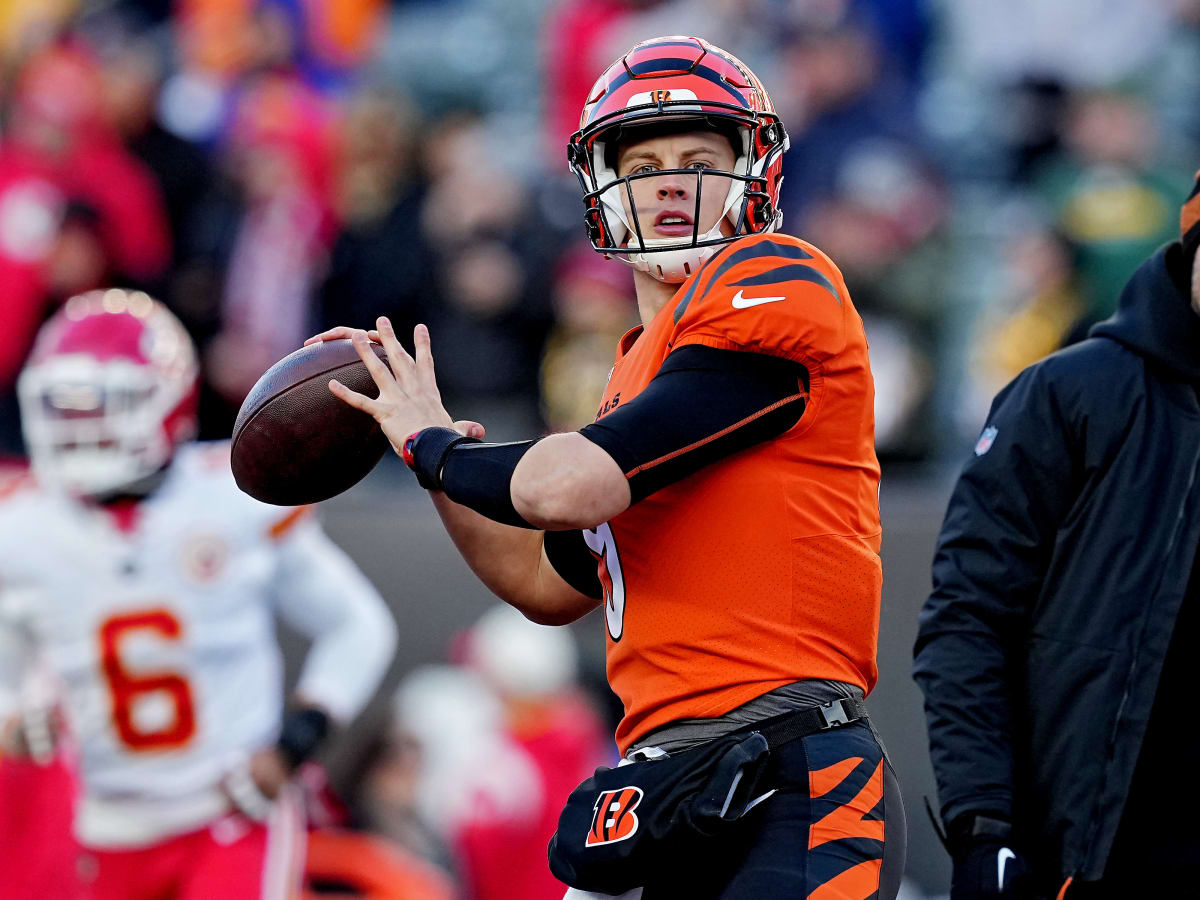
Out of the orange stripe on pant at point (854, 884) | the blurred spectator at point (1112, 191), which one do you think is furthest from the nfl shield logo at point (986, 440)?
the blurred spectator at point (1112, 191)

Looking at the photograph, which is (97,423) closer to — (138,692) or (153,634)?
(153,634)

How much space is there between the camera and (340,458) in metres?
2.82

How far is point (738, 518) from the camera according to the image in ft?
8.06

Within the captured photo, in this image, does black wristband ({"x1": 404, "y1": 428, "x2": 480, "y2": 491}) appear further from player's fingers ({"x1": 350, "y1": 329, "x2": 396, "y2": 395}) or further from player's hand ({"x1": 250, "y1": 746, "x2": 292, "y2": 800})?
player's hand ({"x1": 250, "y1": 746, "x2": 292, "y2": 800})

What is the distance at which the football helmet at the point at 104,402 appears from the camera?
186 inches

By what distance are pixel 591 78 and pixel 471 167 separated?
2.56 feet

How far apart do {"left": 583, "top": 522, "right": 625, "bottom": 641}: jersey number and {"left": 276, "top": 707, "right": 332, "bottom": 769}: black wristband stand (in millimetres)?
2076

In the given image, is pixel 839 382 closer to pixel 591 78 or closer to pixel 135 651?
pixel 135 651

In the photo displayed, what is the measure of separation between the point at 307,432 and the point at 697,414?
755 mm

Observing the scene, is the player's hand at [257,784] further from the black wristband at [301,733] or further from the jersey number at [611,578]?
the jersey number at [611,578]

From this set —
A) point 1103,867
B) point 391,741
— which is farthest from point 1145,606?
point 391,741

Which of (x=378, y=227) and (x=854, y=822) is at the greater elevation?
(x=378, y=227)

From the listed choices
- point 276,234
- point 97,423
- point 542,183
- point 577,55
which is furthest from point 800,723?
point 577,55

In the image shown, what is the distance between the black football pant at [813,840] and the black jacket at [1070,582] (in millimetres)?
382
